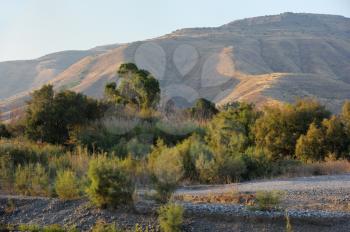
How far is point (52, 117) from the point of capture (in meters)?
24.2

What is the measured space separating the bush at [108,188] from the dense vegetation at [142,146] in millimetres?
19

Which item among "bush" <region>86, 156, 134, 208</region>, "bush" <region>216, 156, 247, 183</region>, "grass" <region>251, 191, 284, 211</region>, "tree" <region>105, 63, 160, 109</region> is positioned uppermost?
"tree" <region>105, 63, 160, 109</region>

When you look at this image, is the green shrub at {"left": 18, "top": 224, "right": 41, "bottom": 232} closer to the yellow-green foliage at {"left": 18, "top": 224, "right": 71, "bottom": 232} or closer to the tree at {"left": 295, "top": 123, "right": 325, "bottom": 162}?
the yellow-green foliage at {"left": 18, "top": 224, "right": 71, "bottom": 232}

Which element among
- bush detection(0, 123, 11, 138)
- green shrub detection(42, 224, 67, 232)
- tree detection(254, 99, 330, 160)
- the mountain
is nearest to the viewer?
green shrub detection(42, 224, 67, 232)

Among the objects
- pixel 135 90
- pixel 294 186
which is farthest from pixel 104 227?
pixel 135 90

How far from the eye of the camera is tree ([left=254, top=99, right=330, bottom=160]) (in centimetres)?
2220

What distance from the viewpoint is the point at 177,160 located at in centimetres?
1680

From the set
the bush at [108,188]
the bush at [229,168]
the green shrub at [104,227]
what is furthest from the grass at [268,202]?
the bush at [229,168]

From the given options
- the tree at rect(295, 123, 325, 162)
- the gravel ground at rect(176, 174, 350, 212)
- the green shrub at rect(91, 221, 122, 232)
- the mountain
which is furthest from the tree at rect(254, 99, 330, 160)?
the mountain

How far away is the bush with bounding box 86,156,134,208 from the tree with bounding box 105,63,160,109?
22321 mm

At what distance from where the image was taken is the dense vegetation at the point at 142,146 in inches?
484

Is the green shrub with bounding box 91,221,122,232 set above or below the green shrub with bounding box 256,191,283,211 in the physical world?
below

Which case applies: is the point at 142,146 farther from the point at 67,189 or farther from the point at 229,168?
the point at 67,189

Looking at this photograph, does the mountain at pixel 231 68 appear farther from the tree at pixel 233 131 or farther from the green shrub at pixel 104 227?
the green shrub at pixel 104 227
